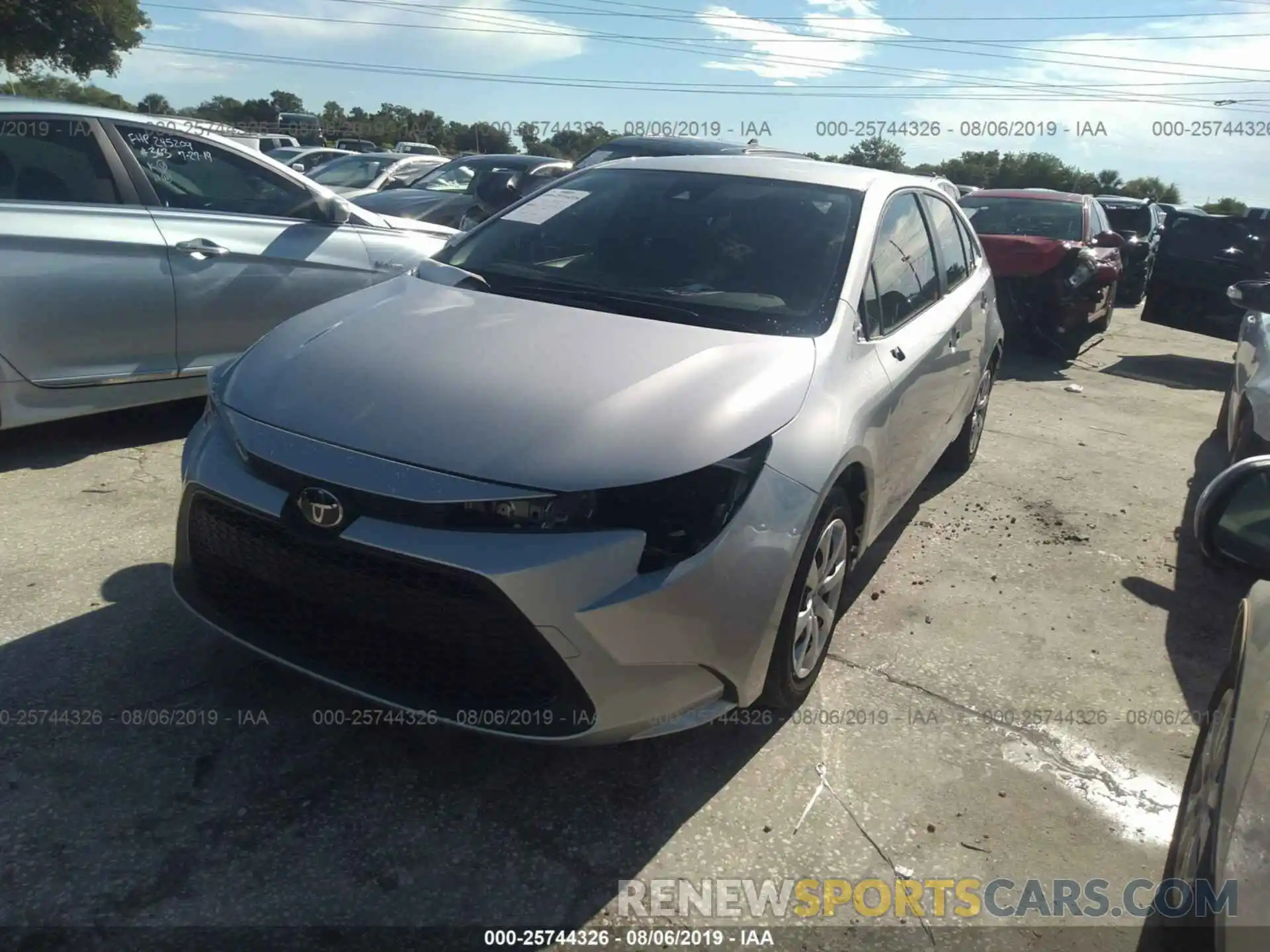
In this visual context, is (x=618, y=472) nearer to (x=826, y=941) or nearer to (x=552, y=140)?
(x=826, y=941)

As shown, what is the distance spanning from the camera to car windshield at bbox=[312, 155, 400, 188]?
1283 centimetres

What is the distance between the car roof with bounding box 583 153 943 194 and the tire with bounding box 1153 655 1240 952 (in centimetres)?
224

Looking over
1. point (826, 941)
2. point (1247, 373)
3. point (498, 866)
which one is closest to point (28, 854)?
point (498, 866)

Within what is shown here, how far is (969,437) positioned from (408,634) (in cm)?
388

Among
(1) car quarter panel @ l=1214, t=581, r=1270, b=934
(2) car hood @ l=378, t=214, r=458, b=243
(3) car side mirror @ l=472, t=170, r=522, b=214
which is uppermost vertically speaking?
(3) car side mirror @ l=472, t=170, r=522, b=214

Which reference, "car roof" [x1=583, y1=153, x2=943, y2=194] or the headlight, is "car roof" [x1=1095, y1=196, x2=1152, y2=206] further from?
the headlight

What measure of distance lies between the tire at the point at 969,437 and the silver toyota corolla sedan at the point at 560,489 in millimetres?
2032

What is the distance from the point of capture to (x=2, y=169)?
4285 mm

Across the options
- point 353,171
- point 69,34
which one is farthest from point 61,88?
point 353,171

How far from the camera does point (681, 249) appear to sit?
3504 mm

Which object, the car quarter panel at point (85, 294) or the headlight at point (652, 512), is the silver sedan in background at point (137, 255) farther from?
the headlight at point (652, 512)

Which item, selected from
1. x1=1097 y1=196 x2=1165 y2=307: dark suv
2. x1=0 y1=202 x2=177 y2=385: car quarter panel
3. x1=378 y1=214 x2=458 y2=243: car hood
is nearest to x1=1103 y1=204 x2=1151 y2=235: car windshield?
x1=1097 y1=196 x2=1165 y2=307: dark suv

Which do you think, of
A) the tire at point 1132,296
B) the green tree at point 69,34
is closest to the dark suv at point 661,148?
the tire at point 1132,296

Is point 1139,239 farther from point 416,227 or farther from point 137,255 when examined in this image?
point 137,255
